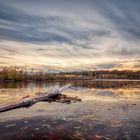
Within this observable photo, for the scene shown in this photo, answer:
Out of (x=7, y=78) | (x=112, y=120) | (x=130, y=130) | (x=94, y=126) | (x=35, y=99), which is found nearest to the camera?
(x=130, y=130)

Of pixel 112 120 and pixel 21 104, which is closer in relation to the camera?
pixel 112 120

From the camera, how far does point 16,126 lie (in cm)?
1258

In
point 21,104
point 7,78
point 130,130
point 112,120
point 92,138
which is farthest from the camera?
point 7,78

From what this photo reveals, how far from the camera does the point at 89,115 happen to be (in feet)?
52.5

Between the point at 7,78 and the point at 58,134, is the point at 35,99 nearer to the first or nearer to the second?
the point at 58,134

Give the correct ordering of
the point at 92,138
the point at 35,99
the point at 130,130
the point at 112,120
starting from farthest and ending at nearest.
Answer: the point at 35,99 < the point at 112,120 < the point at 130,130 < the point at 92,138

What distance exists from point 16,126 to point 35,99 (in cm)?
961

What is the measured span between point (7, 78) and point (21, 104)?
106361 mm

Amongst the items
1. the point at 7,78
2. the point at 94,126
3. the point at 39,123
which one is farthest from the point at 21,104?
the point at 7,78

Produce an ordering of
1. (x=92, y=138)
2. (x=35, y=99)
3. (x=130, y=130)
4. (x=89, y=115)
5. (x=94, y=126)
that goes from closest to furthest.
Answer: (x=92, y=138), (x=130, y=130), (x=94, y=126), (x=89, y=115), (x=35, y=99)

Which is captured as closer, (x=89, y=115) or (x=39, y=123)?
(x=39, y=123)

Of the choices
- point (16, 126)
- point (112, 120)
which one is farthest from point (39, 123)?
point (112, 120)

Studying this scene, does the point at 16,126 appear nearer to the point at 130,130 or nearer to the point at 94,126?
the point at 94,126

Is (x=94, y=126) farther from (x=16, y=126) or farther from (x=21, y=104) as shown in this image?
(x=21, y=104)
